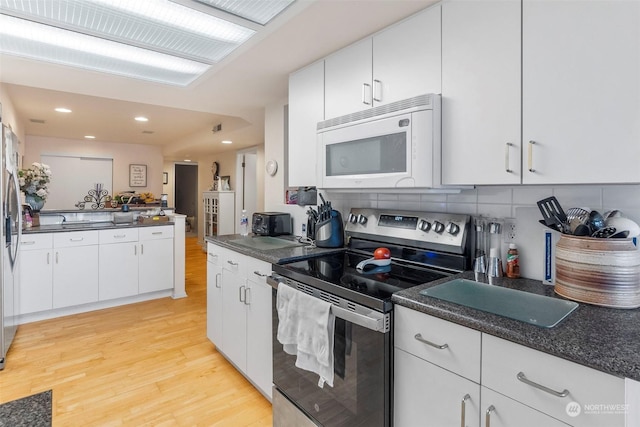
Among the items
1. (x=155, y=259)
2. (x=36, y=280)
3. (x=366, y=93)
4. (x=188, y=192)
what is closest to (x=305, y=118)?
(x=366, y=93)

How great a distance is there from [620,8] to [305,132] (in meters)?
1.57

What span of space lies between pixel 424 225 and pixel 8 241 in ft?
9.38

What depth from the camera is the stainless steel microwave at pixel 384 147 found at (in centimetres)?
149

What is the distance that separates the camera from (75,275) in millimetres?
3439

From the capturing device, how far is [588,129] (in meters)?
1.10

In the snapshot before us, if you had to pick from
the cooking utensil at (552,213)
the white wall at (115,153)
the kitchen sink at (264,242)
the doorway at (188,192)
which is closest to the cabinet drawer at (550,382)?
the cooking utensil at (552,213)

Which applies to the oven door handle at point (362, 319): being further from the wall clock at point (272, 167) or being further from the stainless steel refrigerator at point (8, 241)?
the stainless steel refrigerator at point (8, 241)

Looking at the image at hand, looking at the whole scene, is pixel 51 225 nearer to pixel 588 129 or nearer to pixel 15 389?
pixel 15 389

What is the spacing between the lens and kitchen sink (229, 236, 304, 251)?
2223 millimetres

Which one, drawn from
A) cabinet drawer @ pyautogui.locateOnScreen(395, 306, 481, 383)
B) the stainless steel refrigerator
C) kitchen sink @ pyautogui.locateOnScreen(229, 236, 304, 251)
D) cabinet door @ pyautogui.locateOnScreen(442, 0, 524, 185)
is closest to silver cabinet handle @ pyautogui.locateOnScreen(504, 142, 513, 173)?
cabinet door @ pyautogui.locateOnScreen(442, 0, 524, 185)

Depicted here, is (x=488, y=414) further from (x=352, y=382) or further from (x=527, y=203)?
(x=527, y=203)

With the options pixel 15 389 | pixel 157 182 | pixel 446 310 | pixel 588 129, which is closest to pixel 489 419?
pixel 446 310

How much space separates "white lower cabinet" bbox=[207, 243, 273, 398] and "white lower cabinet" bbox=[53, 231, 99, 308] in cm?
171

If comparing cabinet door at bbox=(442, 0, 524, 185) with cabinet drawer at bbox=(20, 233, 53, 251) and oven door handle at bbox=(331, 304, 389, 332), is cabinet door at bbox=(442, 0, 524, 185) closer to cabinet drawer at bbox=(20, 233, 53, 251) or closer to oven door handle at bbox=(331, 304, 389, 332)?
oven door handle at bbox=(331, 304, 389, 332)
